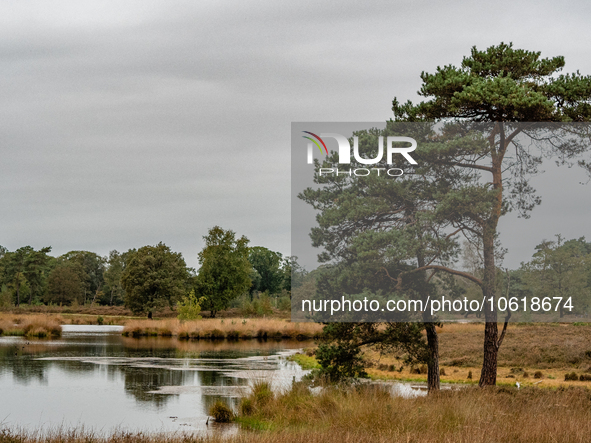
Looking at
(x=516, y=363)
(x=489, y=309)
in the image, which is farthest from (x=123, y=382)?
(x=516, y=363)

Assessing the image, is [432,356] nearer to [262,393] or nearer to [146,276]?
[262,393]

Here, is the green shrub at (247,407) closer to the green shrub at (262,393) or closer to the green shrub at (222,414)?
the green shrub at (262,393)

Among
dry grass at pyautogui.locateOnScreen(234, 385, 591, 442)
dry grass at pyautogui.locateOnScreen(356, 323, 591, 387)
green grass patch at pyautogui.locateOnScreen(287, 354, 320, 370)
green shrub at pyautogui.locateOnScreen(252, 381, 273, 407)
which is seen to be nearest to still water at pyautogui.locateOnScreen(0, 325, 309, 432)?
green shrub at pyautogui.locateOnScreen(252, 381, 273, 407)

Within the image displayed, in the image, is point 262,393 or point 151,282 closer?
point 262,393

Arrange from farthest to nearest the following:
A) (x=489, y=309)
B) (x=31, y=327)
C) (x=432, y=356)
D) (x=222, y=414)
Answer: (x=31, y=327), (x=489, y=309), (x=432, y=356), (x=222, y=414)

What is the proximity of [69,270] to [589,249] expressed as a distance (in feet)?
321

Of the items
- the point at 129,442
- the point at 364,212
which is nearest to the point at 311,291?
the point at 364,212

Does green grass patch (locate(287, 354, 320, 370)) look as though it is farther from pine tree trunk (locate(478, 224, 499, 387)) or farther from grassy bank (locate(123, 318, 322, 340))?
grassy bank (locate(123, 318, 322, 340))

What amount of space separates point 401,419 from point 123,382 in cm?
1549

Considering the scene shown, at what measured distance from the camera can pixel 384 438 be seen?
9.38 m

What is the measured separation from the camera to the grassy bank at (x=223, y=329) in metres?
49.9

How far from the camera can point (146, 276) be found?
72938mm

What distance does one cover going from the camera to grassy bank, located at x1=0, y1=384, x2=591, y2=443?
9805mm

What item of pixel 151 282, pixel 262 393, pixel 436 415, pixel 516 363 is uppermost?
pixel 151 282
